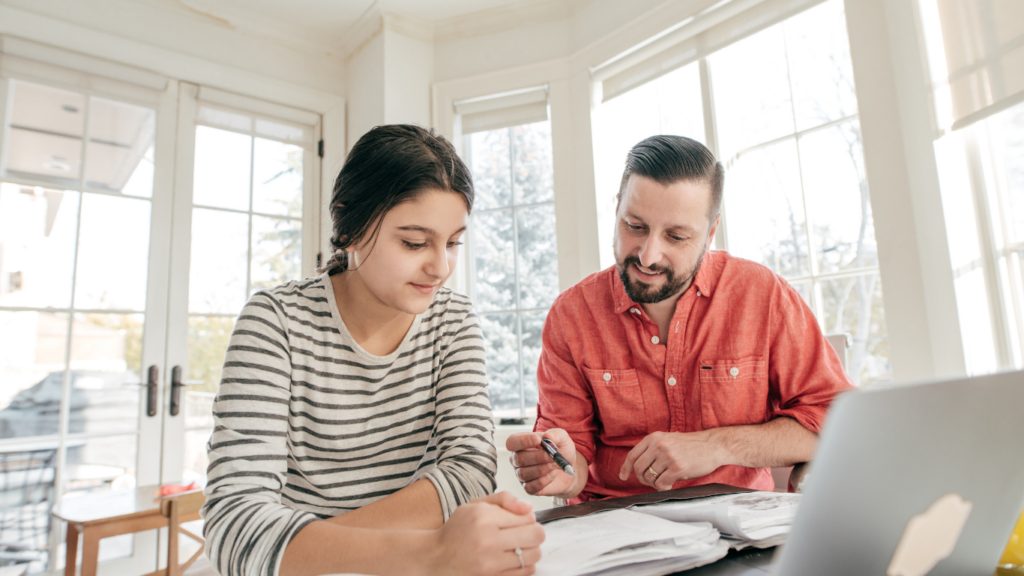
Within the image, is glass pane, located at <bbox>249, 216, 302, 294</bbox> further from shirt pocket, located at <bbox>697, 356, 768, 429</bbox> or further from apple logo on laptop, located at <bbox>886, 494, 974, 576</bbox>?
apple logo on laptop, located at <bbox>886, 494, 974, 576</bbox>

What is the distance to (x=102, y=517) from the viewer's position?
2051 mm

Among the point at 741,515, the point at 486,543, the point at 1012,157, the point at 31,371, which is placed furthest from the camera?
the point at 31,371

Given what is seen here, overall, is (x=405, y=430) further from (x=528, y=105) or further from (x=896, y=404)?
(x=528, y=105)

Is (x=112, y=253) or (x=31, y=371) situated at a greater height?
(x=112, y=253)

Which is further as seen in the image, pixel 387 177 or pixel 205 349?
pixel 205 349

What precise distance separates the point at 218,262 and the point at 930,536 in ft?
10.7

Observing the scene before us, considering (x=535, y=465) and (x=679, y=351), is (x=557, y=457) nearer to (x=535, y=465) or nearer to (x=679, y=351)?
(x=535, y=465)

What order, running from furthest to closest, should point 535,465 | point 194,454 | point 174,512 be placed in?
point 194,454, point 174,512, point 535,465

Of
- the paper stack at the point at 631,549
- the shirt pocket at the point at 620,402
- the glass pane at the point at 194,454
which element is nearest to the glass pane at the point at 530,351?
the glass pane at the point at 194,454

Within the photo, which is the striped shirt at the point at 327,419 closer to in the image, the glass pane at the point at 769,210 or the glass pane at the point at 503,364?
the glass pane at the point at 769,210

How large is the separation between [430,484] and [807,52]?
223cm

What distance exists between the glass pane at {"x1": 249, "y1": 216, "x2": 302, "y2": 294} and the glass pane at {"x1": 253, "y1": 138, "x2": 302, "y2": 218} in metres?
0.07

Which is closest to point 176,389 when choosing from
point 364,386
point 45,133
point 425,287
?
point 45,133

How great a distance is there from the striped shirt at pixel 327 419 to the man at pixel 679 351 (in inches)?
12.1
